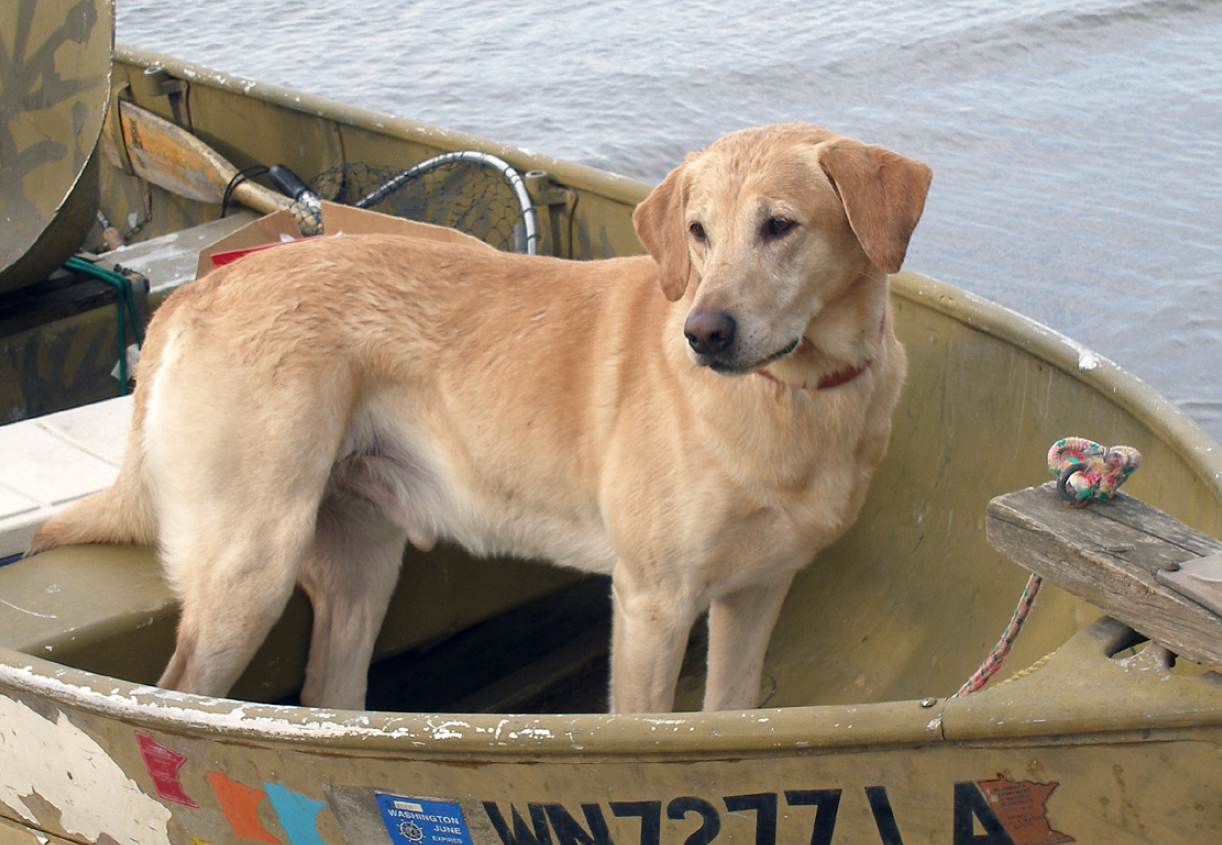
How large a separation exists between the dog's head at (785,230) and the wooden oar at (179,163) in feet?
10.5

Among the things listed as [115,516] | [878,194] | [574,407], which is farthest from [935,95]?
[115,516]

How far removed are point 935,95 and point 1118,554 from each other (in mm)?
10300

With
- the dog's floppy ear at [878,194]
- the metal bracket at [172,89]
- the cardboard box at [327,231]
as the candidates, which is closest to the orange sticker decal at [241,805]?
the dog's floppy ear at [878,194]

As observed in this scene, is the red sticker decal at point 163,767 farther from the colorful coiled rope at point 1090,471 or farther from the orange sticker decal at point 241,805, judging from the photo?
the colorful coiled rope at point 1090,471

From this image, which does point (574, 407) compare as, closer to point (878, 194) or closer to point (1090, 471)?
point (878, 194)

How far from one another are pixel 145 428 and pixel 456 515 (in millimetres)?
754

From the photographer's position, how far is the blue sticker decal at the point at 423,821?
1952 mm

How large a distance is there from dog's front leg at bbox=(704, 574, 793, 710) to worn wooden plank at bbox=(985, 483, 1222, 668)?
1.03 m

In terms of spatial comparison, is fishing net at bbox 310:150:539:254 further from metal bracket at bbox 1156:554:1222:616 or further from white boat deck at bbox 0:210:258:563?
metal bracket at bbox 1156:554:1222:616

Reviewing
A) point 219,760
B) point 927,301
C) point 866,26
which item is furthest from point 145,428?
point 866,26

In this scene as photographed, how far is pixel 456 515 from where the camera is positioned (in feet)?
9.30

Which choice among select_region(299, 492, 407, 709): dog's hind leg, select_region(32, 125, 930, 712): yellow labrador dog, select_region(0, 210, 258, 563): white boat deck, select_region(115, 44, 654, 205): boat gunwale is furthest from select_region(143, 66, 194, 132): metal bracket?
select_region(299, 492, 407, 709): dog's hind leg

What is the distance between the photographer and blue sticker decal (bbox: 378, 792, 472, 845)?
6.40 ft

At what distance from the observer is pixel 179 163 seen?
559 centimetres
